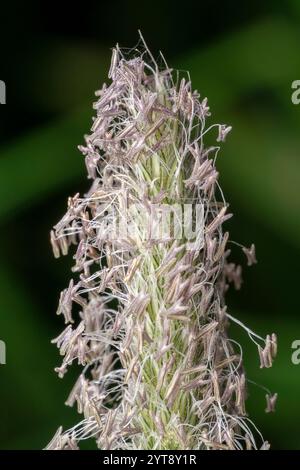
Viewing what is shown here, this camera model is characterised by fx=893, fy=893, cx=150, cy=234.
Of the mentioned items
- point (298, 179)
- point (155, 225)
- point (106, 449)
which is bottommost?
point (106, 449)

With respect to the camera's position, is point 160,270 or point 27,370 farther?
point 27,370

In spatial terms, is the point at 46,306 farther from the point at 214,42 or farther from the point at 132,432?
the point at 132,432

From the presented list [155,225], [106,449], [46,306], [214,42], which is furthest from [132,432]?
[214,42]

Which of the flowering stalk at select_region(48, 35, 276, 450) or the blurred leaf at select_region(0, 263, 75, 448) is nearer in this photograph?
the flowering stalk at select_region(48, 35, 276, 450)

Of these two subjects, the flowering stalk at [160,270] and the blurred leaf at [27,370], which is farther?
the blurred leaf at [27,370]

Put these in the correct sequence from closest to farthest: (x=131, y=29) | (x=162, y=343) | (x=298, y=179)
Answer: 1. (x=162, y=343)
2. (x=298, y=179)
3. (x=131, y=29)

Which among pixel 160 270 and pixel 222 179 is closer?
pixel 160 270

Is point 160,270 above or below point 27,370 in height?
above

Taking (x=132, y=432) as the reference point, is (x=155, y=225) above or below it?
above
